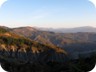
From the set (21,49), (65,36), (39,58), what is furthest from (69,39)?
(21,49)

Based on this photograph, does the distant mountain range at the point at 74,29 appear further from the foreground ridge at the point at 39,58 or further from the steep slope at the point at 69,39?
the foreground ridge at the point at 39,58

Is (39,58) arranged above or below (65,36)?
below

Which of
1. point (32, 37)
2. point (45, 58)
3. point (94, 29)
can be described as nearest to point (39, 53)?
point (45, 58)

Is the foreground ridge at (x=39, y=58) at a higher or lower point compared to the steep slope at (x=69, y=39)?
lower

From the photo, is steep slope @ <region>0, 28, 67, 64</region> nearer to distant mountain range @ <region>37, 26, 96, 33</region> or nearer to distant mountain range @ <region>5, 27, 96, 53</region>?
distant mountain range @ <region>5, 27, 96, 53</region>

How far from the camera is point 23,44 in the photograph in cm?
407

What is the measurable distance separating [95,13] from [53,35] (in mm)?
546

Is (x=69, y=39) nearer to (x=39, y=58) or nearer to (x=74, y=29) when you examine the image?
(x=74, y=29)

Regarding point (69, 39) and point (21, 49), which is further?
point (69, 39)

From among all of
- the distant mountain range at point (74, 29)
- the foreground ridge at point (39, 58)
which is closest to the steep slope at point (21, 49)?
the foreground ridge at point (39, 58)

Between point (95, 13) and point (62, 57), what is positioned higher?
point (95, 13)

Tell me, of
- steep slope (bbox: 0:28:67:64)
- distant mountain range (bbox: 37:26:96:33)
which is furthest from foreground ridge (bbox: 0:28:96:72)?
distant mountain range (bbox: 37:26:96:33)

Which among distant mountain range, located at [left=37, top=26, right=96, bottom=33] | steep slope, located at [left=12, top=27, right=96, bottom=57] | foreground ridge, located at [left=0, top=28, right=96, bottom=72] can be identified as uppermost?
distant mountain range, located at [left=37, top=26, right=96, bottom=33]

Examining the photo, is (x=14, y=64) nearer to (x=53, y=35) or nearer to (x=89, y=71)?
(x=53, y=35)
